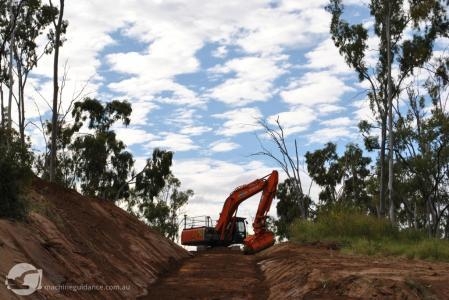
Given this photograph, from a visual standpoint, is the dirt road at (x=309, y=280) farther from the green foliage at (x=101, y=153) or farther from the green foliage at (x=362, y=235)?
the green foliage at (x=101, y=153)

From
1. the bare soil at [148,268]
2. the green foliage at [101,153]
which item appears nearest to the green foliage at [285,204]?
the green foliage at [101,153]

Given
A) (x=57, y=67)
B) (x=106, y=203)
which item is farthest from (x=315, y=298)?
(x=57, y=67)

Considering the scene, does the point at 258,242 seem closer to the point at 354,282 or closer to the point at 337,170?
the point at 354,282

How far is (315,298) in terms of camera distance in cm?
952

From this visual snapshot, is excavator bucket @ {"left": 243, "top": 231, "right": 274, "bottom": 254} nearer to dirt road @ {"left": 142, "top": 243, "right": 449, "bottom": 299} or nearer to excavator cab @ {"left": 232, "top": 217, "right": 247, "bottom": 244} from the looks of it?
dirt road @ {"left": 142, "top": 243, "right": 449, "bottom": 299}

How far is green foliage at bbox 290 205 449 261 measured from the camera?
706 inches

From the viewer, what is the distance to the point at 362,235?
2366cm

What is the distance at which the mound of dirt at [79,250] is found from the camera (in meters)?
9.58

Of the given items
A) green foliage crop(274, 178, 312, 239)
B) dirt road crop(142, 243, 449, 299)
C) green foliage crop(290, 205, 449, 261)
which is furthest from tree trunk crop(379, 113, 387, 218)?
green foliage crop(274, 178, 312, 239)

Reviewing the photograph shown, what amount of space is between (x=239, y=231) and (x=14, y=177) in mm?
21948

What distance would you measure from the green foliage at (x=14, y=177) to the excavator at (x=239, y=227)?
13924mm

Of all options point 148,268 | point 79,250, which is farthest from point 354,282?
point 148,268

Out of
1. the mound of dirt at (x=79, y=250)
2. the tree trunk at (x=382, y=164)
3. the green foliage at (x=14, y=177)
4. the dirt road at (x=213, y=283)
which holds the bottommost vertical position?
the dirt road at (x=213, y=283)

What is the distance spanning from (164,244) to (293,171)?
80.5ft
